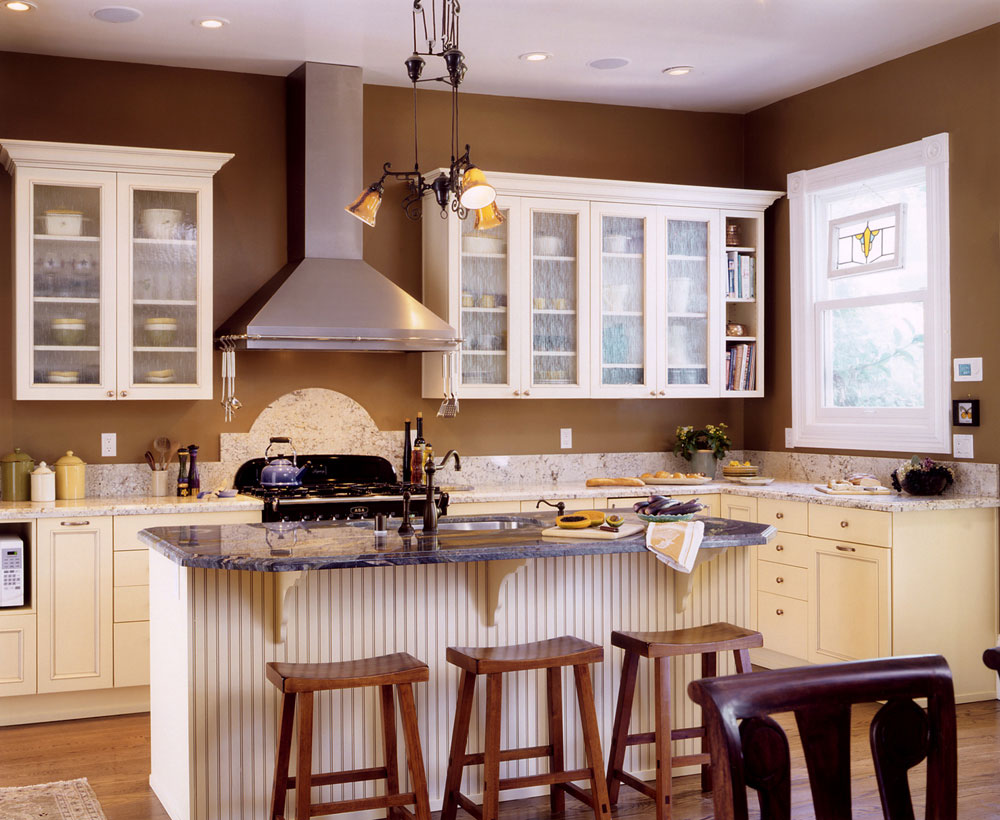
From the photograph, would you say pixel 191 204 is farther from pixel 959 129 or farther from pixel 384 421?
pixel 959 129

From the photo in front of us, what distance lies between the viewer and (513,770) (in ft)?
11.6

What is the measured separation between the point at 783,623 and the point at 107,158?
370 cm

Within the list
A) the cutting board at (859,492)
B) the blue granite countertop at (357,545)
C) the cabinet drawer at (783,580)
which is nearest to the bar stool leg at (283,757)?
the blue granite countertop at (357,545)

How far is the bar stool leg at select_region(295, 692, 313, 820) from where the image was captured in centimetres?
282

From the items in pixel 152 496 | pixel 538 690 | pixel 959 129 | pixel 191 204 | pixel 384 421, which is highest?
pixel 959 129

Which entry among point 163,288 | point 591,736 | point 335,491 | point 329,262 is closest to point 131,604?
point 335,491

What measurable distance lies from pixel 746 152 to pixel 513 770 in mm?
4117

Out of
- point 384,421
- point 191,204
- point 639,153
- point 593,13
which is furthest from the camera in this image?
point 639,153

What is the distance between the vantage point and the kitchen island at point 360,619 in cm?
315

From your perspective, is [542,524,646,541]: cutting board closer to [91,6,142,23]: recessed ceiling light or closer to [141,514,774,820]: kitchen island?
[141,514,774,820]: kitchen island

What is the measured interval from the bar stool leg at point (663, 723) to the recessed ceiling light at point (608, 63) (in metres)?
3.15

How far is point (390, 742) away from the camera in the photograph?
3.09 metres

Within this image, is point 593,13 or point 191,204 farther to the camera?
point 191,204

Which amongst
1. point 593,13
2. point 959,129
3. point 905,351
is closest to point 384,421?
point 593,13
